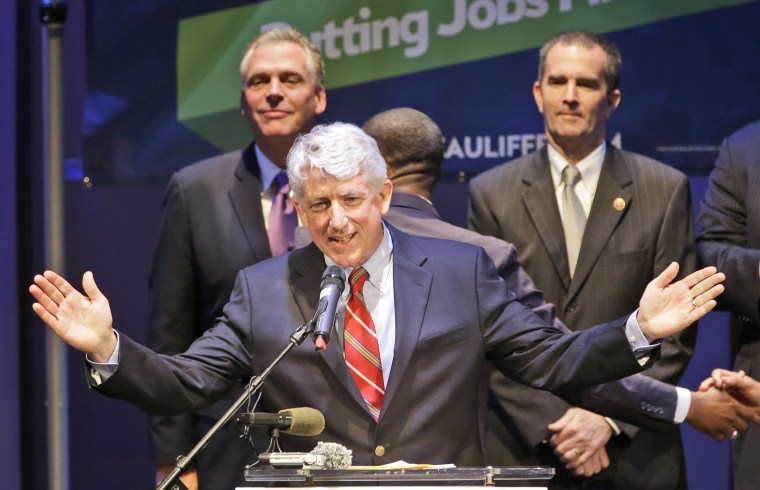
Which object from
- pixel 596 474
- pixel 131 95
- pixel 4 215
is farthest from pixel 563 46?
pixel 4 215

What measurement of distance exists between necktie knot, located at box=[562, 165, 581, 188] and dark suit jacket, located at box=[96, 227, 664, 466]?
0.97 meters

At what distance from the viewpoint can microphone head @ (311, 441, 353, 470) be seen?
8.96 feet

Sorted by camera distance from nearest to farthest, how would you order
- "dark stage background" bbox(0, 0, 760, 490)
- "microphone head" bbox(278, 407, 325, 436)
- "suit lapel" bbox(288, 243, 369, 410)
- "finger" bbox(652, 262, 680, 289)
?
"microphone head" bbox(278, 407, 325, 436) → "finger" bbox(652, 262, 680, 289) → "suit lapel" bbox(288, 243, 369, 410) → "dark stage background" bbox(0, 0, 760, 490)

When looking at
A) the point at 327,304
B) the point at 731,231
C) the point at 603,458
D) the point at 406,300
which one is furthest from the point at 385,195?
the point at 731,231

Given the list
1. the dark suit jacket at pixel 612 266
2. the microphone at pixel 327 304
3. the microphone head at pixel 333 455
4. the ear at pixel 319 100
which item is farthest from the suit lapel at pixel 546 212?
the microphone head at pixel 333 455

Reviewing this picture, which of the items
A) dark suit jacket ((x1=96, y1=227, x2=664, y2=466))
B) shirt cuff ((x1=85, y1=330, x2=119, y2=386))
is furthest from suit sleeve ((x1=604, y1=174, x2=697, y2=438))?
shirt cuff ((x1=85, y1=330, x2=119, y2=386))

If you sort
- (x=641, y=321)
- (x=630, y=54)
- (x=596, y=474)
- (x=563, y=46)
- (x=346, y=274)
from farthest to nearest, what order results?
(x=630, y=54) → (x=563, y=46) → (x=596, y=474) → (x=346, y=274) → (x=641, y=321)

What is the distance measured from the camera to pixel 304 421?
9.37ft

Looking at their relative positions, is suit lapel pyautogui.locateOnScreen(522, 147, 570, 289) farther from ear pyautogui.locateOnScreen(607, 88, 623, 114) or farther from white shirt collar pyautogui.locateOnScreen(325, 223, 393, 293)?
white shirt collar pyautogui.locateOnScreen(325, 223, 393, 293)

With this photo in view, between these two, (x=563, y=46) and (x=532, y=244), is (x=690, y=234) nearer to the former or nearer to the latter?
(x=532, y=244)

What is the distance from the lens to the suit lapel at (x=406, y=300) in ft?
10.4

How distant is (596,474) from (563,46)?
4.83ft

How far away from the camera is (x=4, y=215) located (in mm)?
5082

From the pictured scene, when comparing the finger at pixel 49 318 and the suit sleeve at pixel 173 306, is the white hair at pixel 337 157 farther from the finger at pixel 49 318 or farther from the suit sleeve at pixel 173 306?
the suit sleeve at pixel 173 306
